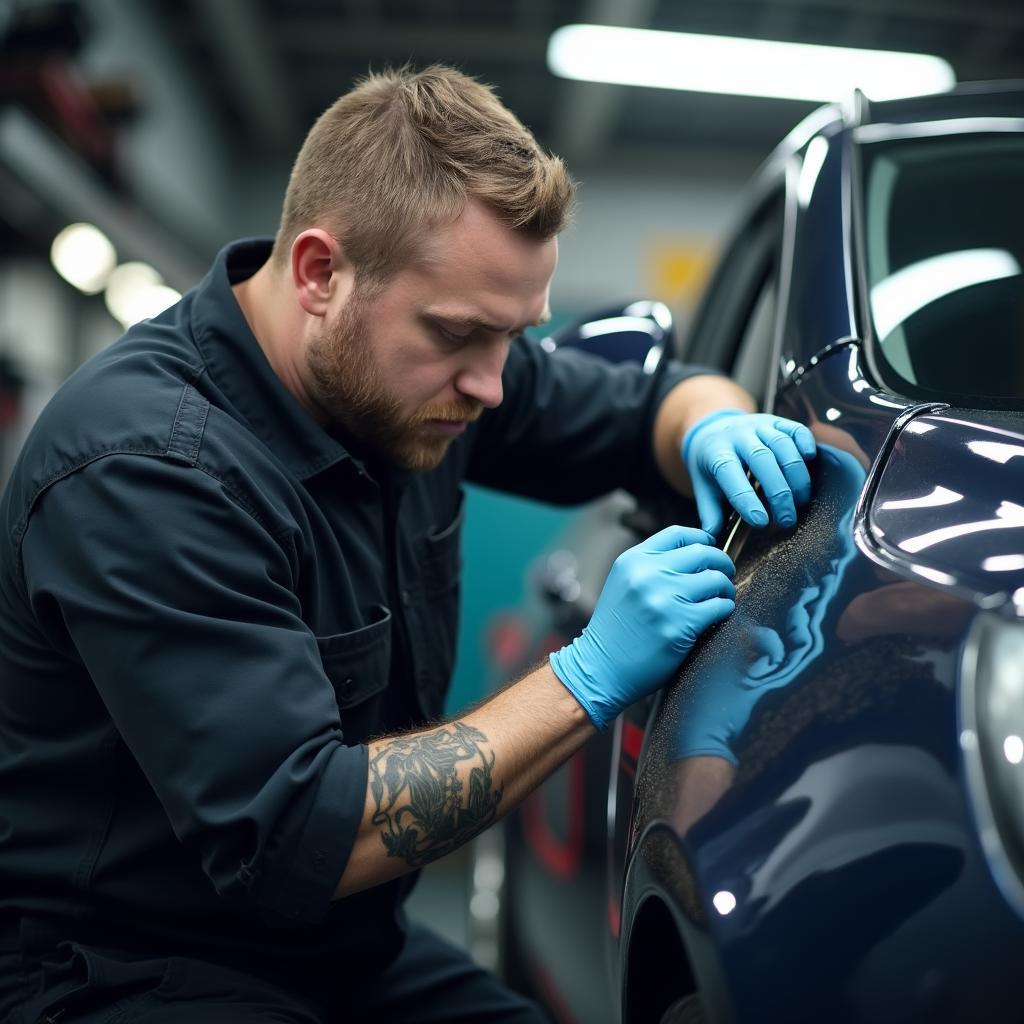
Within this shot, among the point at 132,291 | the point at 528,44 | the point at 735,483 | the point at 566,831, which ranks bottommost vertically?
the point at 566,831

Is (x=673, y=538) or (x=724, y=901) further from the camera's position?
(x=673, y=538)

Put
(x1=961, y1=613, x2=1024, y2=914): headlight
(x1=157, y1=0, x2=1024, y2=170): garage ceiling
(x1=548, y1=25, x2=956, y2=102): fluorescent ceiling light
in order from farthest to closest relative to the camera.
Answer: (x1=548, y1=25, x2=956, y2=102): fluorescent ceiling light, (x1=157, y1=0, x2=1024, y2=170): garage ceiling, (x1=961, y1=613, x2=1024, y2=914): headlight

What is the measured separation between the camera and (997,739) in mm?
667

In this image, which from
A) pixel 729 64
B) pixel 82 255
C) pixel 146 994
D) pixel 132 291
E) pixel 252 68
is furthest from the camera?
pixel 252 68

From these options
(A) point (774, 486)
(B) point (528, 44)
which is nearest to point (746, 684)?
(A) point (774, 486)

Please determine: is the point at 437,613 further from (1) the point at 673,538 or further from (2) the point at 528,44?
(2) the point at 528,44

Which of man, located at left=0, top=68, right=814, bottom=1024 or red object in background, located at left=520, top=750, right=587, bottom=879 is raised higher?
man, located at left=0, top=68, right=814, bottom=1024

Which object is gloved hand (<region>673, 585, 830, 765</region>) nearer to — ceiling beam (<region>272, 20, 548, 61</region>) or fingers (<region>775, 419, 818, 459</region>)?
fingers (<region>775, 419, 818, 459</region>)

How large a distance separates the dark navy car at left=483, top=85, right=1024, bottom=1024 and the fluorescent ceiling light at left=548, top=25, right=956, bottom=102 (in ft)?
16.0

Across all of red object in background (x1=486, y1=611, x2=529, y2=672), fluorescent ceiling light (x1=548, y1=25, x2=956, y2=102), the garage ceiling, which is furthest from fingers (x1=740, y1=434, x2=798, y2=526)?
fluorescent ceiling light (x1=548, y1=25, x2=956, y2=102)

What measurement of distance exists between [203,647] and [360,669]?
0.81 ft

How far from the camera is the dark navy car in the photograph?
2.20ft

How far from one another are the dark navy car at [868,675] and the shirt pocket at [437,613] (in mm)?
228

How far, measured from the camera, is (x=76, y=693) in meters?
1.17
